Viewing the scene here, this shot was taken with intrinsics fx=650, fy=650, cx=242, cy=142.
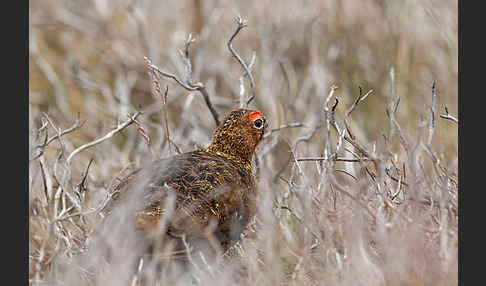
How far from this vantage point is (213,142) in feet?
13.1

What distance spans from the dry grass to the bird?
0.47 ft

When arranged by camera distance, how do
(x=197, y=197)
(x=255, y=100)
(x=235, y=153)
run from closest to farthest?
(x=197, y=197), (x=235, y=153), (x=255, y=100)

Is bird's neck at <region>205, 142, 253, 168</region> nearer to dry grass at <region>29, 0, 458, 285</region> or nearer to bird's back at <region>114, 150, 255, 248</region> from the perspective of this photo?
dry grass at <region>29, 0, 458, 285</region>

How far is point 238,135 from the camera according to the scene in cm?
393

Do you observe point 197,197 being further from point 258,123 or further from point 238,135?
point 258,123

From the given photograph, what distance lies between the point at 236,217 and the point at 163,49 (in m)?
4.39

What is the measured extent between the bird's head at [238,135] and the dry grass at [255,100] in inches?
9.2

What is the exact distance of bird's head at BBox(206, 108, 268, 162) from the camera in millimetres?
3924

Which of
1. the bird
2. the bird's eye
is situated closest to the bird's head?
the bird's eye

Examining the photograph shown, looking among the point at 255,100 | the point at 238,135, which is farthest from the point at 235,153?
the point at 255,100

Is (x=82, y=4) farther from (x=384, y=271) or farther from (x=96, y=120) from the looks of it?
(x=384, y=271)

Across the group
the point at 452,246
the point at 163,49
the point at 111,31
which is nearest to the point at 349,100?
the point at 163,49

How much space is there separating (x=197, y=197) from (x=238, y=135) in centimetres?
85

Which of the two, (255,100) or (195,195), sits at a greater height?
(255,100)
